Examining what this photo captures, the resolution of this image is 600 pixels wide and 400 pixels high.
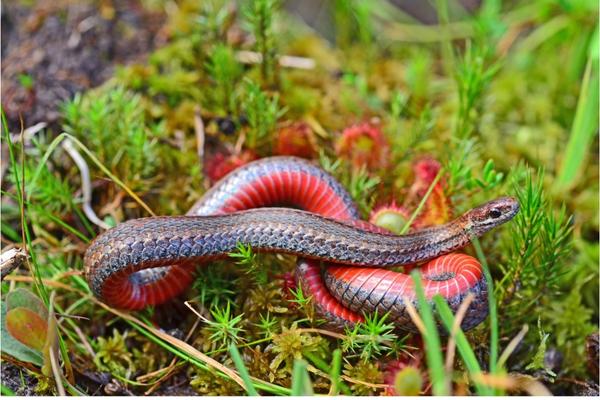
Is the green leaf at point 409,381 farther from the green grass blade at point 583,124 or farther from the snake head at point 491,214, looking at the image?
the green grass blade at point 583,124

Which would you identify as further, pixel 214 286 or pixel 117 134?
pixel 117 134

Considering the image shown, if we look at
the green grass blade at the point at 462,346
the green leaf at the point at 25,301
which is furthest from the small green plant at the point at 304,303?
the green leaf at the point at 25,301

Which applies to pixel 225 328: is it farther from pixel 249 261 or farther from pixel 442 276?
pixel 442 276

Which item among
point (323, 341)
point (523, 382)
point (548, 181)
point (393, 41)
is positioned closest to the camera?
point (523, 382)

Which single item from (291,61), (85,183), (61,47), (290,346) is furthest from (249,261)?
(61,47)

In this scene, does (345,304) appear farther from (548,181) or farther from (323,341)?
(548,181)

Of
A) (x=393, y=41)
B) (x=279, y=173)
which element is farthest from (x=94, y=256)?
(x=393, y=41)
